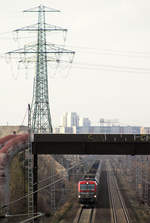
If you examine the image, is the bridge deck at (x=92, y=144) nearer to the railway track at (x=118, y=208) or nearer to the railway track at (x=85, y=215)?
the railway track at (x=85, y=215)

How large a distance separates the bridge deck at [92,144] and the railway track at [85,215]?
8212 millimetres

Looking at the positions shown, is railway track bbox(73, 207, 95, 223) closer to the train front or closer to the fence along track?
the train front

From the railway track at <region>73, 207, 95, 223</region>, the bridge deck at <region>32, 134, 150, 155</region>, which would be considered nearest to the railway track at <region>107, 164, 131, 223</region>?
the railway track at <region>73, 207, 95, 223</region>

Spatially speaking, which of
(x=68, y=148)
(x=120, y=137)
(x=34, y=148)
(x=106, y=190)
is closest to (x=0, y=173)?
(x=34, y=148)

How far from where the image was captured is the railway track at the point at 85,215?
3210 centimetres

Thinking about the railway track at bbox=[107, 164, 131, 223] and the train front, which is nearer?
the railway track at bbox=[107, 164, 131, 223]

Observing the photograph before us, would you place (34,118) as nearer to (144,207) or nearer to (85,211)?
(85,211)

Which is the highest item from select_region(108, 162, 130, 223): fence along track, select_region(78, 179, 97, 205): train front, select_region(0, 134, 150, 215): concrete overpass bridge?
select_region(0, 134, 150, 215): concrete overpass bridge

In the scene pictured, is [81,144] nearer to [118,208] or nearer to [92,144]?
[92,144]

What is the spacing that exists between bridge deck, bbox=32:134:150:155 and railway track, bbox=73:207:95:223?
26.9 feet

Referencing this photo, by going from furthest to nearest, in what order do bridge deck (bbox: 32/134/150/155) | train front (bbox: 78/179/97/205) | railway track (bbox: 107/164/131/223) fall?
train front (bbox: 78/179/97/205), railway track (bbox: 107/164/131/223), bridge deck (bbox: 32/134/150/155)

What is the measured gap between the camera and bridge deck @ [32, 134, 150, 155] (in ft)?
94.8

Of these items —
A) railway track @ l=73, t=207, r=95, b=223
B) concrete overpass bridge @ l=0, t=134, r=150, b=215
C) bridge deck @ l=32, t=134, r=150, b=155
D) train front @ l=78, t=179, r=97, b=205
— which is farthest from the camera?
train front @ l=78, t=179, r=97, b=205

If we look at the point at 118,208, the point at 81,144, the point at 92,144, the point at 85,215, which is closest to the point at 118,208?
the point at 118,208
